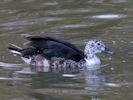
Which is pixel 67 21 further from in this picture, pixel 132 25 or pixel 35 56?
pixel 35 56

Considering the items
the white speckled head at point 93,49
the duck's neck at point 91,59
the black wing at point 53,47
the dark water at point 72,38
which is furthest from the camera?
the white speckled head at point 93,49

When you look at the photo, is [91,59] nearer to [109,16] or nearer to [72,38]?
[72,38]

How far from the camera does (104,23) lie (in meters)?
15.8

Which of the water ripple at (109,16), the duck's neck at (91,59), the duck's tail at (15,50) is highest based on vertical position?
the water ripple at (109,16)

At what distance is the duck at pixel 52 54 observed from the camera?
478 inches

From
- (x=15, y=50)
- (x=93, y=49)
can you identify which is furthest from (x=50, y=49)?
(x=93, y=49)

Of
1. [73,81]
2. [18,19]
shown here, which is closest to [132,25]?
[18,19]

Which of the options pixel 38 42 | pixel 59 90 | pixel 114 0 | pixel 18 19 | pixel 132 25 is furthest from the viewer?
pixel 114 0

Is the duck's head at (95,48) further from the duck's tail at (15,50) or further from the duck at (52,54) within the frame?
the duck's tail at (15,50)

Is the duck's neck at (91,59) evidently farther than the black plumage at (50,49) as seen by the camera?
Yes

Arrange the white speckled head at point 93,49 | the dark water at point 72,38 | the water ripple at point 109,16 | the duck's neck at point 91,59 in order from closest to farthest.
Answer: the dark water at point 72,38, the duck's neck at point 91,59, the white speckled head at point 93,49, the water ripple at point 109,16

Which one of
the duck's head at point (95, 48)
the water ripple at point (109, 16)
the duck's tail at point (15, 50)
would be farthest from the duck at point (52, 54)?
the water ripple at point (109, 16)

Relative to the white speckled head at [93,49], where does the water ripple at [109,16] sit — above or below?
above

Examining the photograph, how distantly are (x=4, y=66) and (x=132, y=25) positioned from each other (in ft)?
13.2
